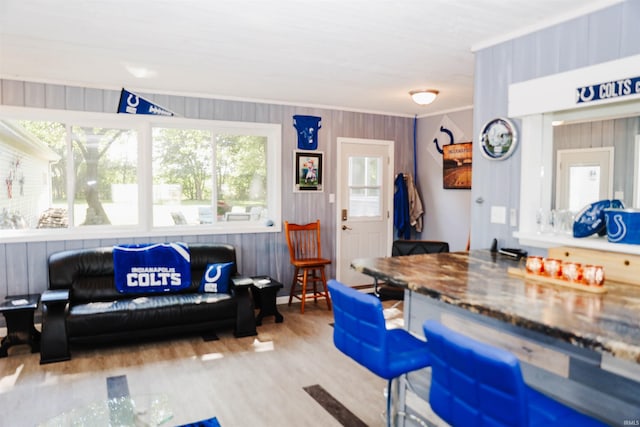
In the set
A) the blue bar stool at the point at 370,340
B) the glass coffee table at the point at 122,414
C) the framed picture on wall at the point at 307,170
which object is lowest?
the glass coffee table at the point at 122,414

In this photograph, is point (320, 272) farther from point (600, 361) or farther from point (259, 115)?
point (600, 361)

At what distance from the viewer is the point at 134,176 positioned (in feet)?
15.7

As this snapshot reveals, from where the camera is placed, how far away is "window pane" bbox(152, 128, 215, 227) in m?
4.88

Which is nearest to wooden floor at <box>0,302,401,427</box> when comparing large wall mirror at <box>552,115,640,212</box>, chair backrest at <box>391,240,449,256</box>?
chair backrest at <box>391,240,449,256</box>

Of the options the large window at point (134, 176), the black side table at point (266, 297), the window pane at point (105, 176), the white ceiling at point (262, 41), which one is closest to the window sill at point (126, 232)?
the large window at point (134, 176)

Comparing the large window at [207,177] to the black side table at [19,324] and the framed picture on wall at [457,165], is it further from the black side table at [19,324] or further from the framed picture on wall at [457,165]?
the framed picture on wall at [457,165]

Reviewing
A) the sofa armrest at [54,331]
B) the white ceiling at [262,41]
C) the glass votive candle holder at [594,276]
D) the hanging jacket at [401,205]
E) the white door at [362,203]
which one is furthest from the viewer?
the hanging jacket at [401,205]

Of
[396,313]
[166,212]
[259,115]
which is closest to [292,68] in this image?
[259,115]

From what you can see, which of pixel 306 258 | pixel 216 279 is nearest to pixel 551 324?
pixel 216 279

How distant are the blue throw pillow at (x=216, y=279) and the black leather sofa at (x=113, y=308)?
0.07 meters

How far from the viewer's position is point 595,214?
231 cm

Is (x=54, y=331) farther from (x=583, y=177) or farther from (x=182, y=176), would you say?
(x=583, y=177)

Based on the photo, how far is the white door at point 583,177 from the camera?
7.61ft

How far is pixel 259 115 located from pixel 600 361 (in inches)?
171
